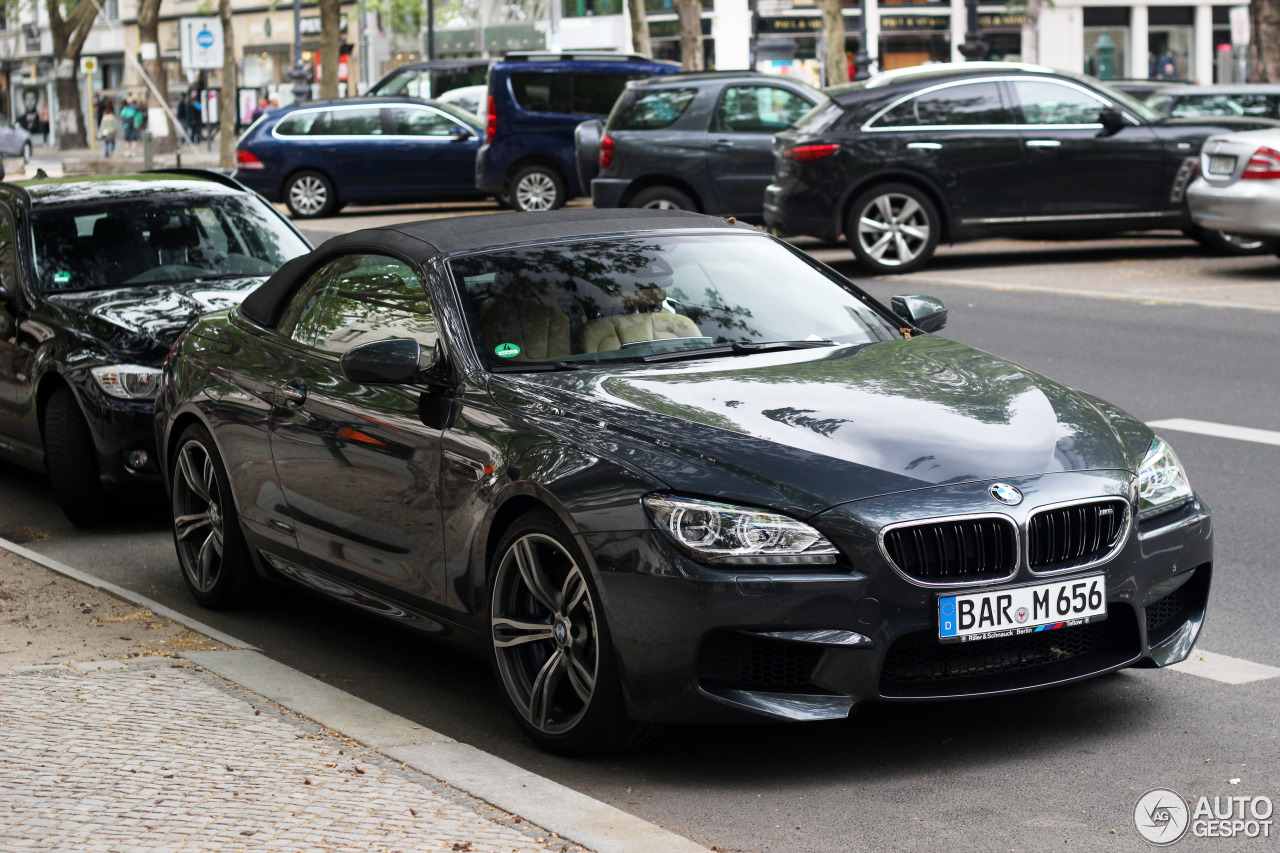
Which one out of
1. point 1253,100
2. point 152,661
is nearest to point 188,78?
point 1253,100

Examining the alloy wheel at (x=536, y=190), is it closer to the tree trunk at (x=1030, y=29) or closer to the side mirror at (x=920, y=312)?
the tree trunk at (x=1030, y=29)

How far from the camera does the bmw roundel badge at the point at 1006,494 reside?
4477mm

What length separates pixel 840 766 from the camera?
4.71 metres

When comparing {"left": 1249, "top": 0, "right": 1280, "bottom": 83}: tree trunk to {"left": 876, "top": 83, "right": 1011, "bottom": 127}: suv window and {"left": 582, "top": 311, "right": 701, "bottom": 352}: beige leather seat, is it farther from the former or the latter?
{"left": 582, "top": 311, "right": 701, "bottom": 352}: beige leather seat

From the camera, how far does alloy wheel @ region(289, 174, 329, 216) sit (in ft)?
89.7

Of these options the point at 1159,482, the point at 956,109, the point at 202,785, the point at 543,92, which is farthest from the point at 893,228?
the point at 202,785

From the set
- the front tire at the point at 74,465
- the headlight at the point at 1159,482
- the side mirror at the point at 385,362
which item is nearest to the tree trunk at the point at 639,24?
the front tire at the point at 74,465

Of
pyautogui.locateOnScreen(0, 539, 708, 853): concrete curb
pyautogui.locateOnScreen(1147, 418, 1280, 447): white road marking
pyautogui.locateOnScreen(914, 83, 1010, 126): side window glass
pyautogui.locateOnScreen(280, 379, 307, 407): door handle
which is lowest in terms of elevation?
pyautogui.locateOnScreen(1147, 418, 1280, 447): white road marking

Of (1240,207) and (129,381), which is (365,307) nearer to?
(129,381)

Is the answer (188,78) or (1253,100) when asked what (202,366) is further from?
(188,78)

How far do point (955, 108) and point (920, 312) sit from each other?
1140cm

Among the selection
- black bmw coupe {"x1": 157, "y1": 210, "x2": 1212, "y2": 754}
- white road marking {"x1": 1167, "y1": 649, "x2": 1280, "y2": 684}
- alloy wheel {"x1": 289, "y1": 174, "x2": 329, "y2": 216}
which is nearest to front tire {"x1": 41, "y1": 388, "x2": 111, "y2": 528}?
black bmw coupe {"x1": 157, "y1": 210, "x2": 1212, "y2": 754}

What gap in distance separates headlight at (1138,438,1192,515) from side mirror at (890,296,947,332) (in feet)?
4.15

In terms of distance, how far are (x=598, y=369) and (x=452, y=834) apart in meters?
1.85
